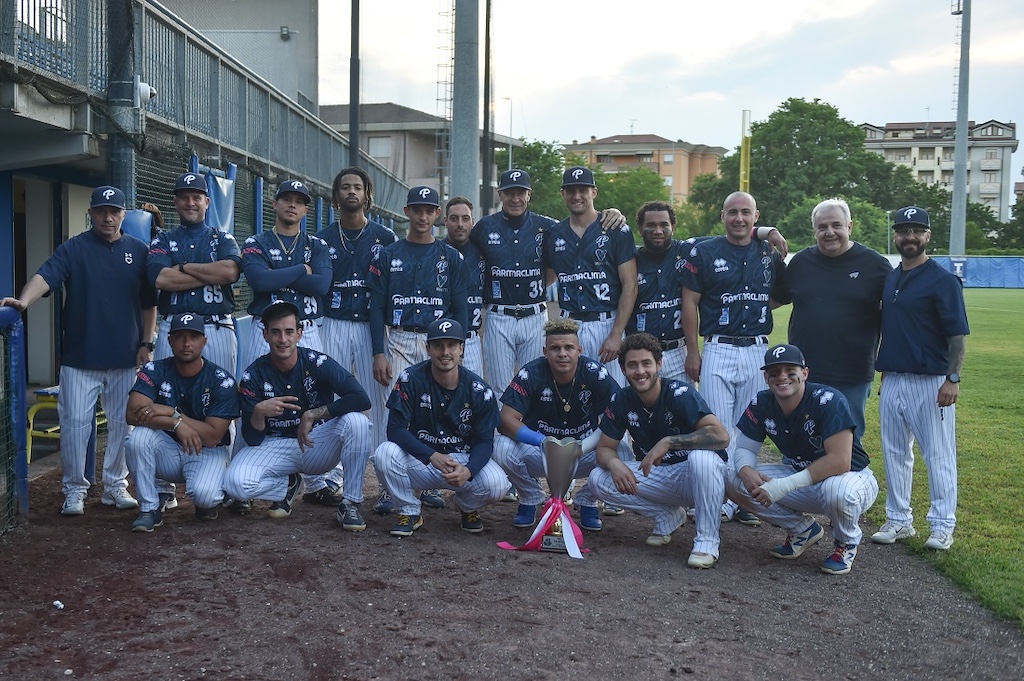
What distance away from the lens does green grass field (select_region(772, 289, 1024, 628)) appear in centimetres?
541

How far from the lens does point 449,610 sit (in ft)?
15.5

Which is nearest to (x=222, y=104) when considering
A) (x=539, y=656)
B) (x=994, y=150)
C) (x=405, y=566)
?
(x=405, y=566)

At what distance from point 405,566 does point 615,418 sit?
1.53 meters

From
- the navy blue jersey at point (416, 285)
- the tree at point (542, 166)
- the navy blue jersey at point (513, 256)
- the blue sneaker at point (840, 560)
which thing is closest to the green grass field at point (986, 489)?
the blue sneaker at point (840, 560)

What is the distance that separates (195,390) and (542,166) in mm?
55680

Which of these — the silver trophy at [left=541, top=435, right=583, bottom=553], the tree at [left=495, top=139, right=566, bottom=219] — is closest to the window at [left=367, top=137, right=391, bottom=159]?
the tree at [left=495, top=139, right=566, bottom=219]

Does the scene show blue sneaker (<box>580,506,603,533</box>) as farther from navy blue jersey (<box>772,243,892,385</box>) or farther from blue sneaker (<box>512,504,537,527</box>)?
navy blue jersey (<box>772,243,892,385</box>)

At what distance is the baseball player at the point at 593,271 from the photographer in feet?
22.9

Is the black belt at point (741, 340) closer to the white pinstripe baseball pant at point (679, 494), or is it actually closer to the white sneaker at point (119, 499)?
the white pinstripe baseball pant at point (679, 494)

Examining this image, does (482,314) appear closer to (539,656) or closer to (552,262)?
(552,262)

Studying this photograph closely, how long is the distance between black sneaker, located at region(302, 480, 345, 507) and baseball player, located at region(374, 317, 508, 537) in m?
0.74

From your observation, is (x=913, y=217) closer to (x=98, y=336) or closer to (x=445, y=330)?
(x=445, y=330)

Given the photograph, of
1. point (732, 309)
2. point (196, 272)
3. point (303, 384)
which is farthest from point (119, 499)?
point (732, 309)

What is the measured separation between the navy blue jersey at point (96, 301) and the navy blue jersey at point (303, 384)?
80cm
